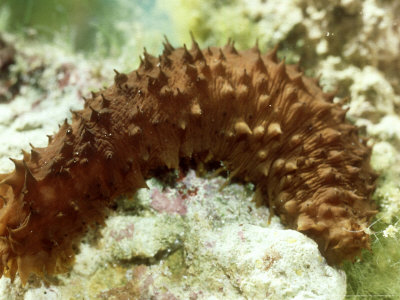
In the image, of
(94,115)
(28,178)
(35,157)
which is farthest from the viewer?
(94,115)

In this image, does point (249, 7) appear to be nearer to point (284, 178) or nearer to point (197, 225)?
point (284, 178)

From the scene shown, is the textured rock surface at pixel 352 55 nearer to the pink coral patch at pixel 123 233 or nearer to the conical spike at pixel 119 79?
the conical spike at pixel 119 79

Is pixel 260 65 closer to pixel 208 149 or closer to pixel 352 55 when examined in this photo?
pixel 208 149

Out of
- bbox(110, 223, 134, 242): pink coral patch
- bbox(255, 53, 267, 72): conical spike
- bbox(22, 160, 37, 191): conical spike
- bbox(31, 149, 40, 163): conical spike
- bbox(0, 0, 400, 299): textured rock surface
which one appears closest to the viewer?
bbox(22, 160, 37, 191): conical spike

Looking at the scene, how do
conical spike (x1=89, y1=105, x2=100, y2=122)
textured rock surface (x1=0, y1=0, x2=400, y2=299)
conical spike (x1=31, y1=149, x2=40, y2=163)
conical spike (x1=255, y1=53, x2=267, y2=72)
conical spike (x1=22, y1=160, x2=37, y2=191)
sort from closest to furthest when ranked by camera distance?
conical spike (x1=22, y1=160, x2=37, y2=191)
conical spike (x1=31, y1=149, x2=40, y2=163)
conical spike (x1=89, y1=105, x2=100, y2=122)
conical spike (x1=255, y1=53, x2=267, y2=72)
textured rock surface (x1=0, y1=0, x2=400, y2=299)

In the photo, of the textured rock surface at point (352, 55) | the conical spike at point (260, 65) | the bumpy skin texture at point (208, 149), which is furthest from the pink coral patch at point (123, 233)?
the conical spike at point (260, 65)

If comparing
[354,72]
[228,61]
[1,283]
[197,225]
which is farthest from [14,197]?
[354,72]

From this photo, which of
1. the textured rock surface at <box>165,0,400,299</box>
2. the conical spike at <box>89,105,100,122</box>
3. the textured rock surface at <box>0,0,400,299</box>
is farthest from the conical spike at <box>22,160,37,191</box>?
the textured rock surface at <box>165,0,400,299</box>

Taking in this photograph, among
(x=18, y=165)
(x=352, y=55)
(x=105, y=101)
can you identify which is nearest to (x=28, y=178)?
(x=18, y=165)

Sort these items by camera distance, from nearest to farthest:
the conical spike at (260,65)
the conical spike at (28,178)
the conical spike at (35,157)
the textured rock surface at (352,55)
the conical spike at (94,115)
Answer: the conical spike at (28,178), the conical spike at (35,157), the conical spike at (94,115), the conical spike at (260,65), the textured rock surface at (352,55)

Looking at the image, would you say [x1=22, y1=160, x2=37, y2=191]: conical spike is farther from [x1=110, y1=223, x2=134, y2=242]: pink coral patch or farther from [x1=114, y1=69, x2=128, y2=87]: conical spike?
[x1=114, y1=69, x2=128, y2=87]: conical spike
